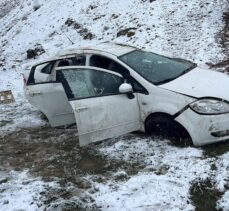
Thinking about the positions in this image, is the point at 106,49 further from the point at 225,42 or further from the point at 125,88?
the point at 225,42

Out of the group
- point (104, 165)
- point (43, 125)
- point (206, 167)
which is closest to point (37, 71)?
point (43, 125)

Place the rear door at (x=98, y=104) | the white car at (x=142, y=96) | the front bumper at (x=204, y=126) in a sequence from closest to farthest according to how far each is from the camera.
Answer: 1. the front bumper at (x=204, y=126)
2. the white car at (x=142, y=96)
3. the rear door at (x=98, y=104)

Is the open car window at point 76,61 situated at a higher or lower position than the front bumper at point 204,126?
higher

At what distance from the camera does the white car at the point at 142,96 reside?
639cm

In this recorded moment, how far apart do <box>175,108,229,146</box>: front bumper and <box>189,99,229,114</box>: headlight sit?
6 cm

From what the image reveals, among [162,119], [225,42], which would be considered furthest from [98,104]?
[225,42]

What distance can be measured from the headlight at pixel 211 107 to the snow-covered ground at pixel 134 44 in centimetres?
61

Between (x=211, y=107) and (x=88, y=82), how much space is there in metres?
2.11

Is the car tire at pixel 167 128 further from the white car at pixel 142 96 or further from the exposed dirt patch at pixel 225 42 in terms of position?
the exposed dirt patch at pixel 225 42

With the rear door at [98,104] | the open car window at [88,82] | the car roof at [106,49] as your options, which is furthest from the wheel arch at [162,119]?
the car roof at [106,49]

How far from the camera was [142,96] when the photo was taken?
6887 millimetres

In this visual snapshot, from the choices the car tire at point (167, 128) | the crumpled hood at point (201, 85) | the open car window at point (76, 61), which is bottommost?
the car tire at point (167, 128)

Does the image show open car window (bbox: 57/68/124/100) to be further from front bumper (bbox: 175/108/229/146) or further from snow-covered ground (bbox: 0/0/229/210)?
front bumper (bbox: 175/108/229/146)

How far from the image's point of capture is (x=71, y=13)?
2066cm
